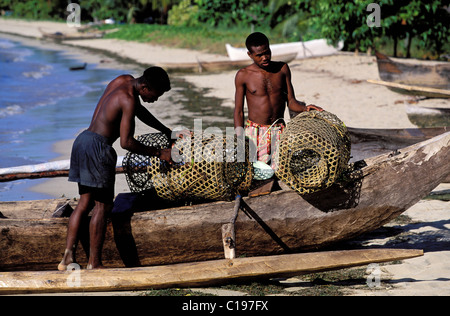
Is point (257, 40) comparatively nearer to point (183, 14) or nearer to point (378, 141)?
point (378, 141)

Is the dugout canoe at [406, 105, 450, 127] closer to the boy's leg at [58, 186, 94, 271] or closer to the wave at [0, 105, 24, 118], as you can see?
the boy's leg at [58, 186, 94, 271]

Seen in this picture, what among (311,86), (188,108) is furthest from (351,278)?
(311,86)

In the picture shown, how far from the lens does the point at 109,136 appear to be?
4.44 meters

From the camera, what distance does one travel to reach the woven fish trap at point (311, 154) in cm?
427

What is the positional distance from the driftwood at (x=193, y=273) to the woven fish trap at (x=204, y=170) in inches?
28.5

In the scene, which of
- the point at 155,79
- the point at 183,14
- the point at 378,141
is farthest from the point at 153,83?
the point at 183,14

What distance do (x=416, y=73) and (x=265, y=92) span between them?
27.9 feet

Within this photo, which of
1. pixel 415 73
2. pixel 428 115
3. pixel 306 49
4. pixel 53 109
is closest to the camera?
pixel 428 115

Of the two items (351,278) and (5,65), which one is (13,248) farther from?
(5,65)

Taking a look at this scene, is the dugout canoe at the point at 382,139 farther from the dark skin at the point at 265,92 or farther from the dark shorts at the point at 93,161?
the dark shorts at the point at 93,161

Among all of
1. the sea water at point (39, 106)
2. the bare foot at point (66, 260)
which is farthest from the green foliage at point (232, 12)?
the bare foot at point (66, 260)

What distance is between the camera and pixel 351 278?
4.60 meters

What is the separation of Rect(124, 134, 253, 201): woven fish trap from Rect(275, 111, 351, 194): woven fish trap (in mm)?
337

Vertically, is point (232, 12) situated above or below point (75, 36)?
above
